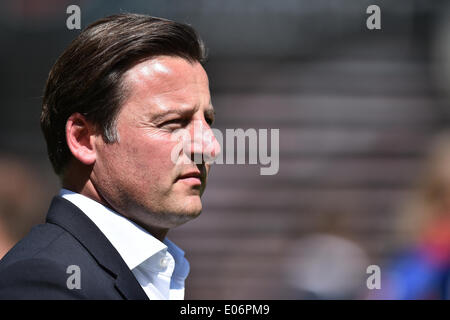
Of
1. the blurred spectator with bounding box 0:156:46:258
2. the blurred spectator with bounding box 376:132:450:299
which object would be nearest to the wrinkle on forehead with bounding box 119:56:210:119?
the blurred spectator with bounding box 0:156:46:258

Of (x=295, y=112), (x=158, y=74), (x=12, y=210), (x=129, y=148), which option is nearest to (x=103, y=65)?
(x=158, y=74)

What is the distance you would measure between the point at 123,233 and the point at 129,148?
0.29 meters

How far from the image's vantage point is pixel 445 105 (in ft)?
23.1

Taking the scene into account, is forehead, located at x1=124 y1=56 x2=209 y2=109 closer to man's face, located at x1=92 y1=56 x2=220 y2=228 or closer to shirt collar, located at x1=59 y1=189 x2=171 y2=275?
man's face, located at x1=92 y1=56 x2=220 y2=228

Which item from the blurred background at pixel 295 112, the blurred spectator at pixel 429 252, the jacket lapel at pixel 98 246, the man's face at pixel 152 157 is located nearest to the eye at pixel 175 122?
the man's face at pixel 152 157

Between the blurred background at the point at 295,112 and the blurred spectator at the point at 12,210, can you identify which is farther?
the blurred background at the point at 295,112

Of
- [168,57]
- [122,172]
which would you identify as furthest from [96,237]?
[168,57]

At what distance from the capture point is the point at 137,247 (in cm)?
206

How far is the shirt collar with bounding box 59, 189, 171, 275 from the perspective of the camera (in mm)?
2049

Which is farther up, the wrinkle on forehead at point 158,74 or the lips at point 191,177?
the wrinkle on forehead at point 158,74

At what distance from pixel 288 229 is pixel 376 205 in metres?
1.04

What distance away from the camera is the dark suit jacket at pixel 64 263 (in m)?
1.79

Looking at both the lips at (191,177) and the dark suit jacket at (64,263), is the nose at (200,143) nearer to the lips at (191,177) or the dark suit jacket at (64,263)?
the lips at (191,177)
